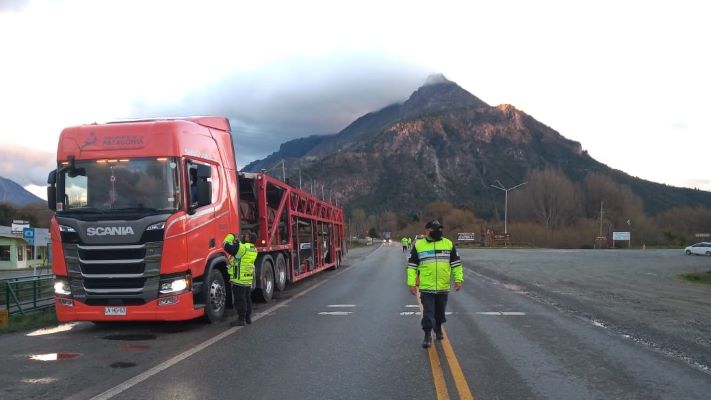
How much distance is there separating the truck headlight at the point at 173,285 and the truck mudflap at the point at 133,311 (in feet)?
0.29

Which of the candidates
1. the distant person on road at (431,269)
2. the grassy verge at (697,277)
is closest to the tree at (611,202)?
the grassy verge at (697,277)

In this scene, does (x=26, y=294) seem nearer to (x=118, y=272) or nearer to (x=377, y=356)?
(x=118, y=272)

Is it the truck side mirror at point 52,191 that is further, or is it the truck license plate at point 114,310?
the truck side mirror at point 52,191

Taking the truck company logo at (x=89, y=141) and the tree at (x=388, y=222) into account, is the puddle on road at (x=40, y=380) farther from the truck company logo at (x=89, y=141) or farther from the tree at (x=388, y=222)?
the tree at (x=388, y=222)

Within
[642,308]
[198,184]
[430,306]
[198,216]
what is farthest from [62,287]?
[642,308]

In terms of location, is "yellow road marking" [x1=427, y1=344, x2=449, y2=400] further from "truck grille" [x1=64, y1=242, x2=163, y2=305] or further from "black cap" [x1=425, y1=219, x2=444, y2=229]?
"truck grille" [x1=64, y1=242, x2=163, y2=305]

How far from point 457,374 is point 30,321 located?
29.5 ft

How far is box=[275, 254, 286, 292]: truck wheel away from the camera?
50.2ft

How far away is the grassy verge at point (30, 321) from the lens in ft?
34.7

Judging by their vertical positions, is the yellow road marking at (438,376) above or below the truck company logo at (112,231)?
below

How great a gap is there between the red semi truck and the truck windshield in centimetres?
2

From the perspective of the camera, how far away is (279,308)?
42.0 ft

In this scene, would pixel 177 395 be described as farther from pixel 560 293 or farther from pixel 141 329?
pixel 560 293

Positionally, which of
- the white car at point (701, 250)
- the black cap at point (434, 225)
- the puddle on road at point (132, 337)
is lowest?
the white car at point (701, 250)
